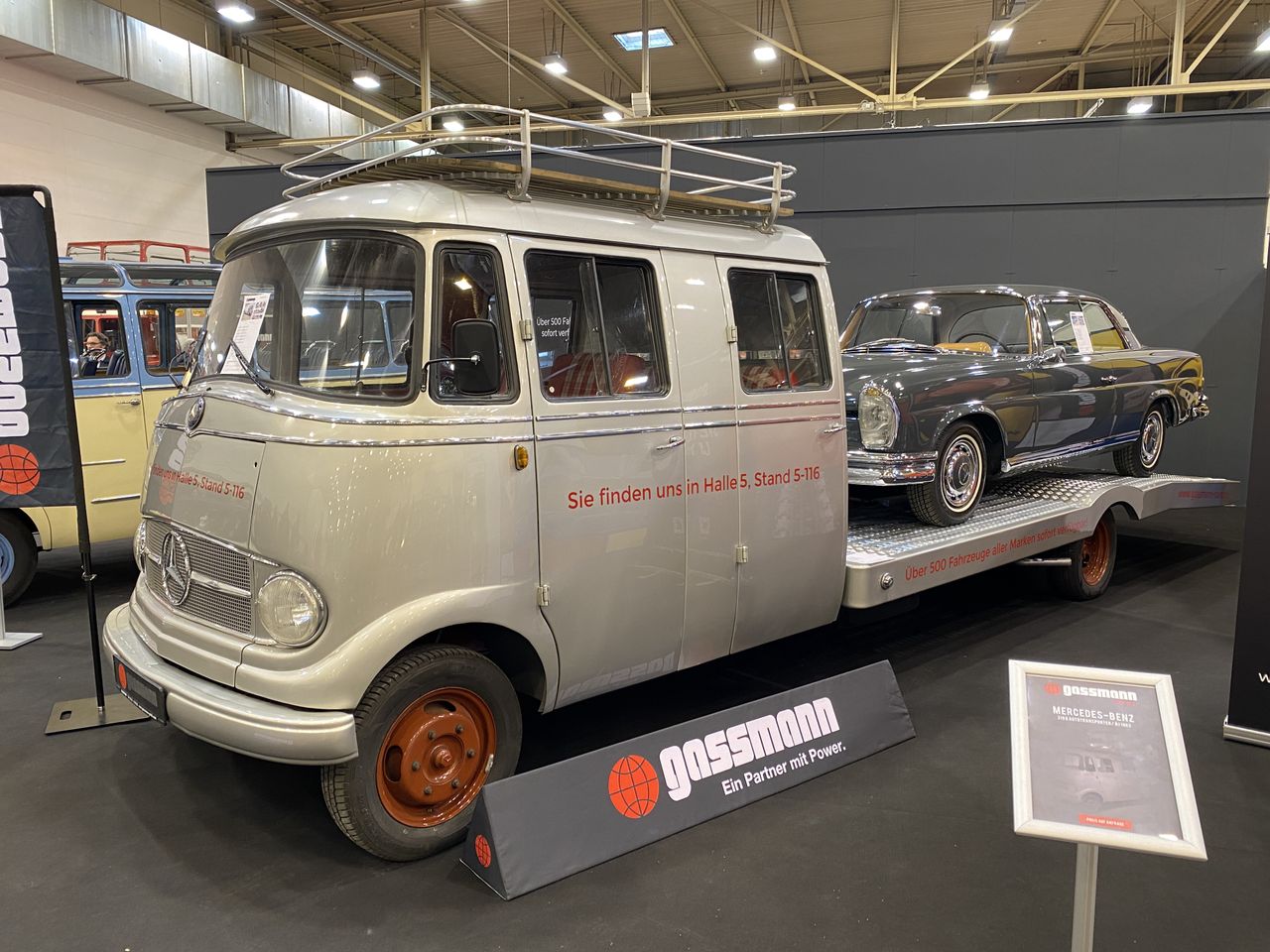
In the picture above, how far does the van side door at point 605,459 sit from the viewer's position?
340 centimetres

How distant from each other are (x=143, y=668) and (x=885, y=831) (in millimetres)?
2994

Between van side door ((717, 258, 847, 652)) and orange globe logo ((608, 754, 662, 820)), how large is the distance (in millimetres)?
982

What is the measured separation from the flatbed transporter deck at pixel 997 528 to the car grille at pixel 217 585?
117 inches

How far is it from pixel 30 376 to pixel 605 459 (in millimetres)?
3648

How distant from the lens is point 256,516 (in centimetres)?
302

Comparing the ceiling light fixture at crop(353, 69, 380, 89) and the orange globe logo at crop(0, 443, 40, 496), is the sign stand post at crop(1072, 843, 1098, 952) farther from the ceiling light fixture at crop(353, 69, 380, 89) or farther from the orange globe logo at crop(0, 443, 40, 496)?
the ceiling light fixture at crop(353, 69, 380, 89)

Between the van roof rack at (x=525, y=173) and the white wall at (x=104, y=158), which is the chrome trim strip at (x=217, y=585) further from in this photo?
the white wall at (x=104, y=158)

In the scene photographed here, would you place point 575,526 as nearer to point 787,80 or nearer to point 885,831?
point 885,831

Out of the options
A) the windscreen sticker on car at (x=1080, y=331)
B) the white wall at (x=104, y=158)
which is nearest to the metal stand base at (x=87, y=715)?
the windscreen sticker on car at (x=1080, y=331)

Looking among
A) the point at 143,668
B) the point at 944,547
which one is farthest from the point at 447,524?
the point at 944,547

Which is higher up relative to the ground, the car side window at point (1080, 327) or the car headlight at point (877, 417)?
the car side window at point (1080, 327)

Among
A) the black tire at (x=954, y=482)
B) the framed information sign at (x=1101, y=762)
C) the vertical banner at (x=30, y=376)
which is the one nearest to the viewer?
the framed information sign at (x=1101, y=762)

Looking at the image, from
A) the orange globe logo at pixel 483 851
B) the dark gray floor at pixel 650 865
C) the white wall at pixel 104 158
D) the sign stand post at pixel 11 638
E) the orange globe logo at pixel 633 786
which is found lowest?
the dark gray floor at pixel 650 865

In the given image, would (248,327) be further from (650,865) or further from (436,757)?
(650,865)
